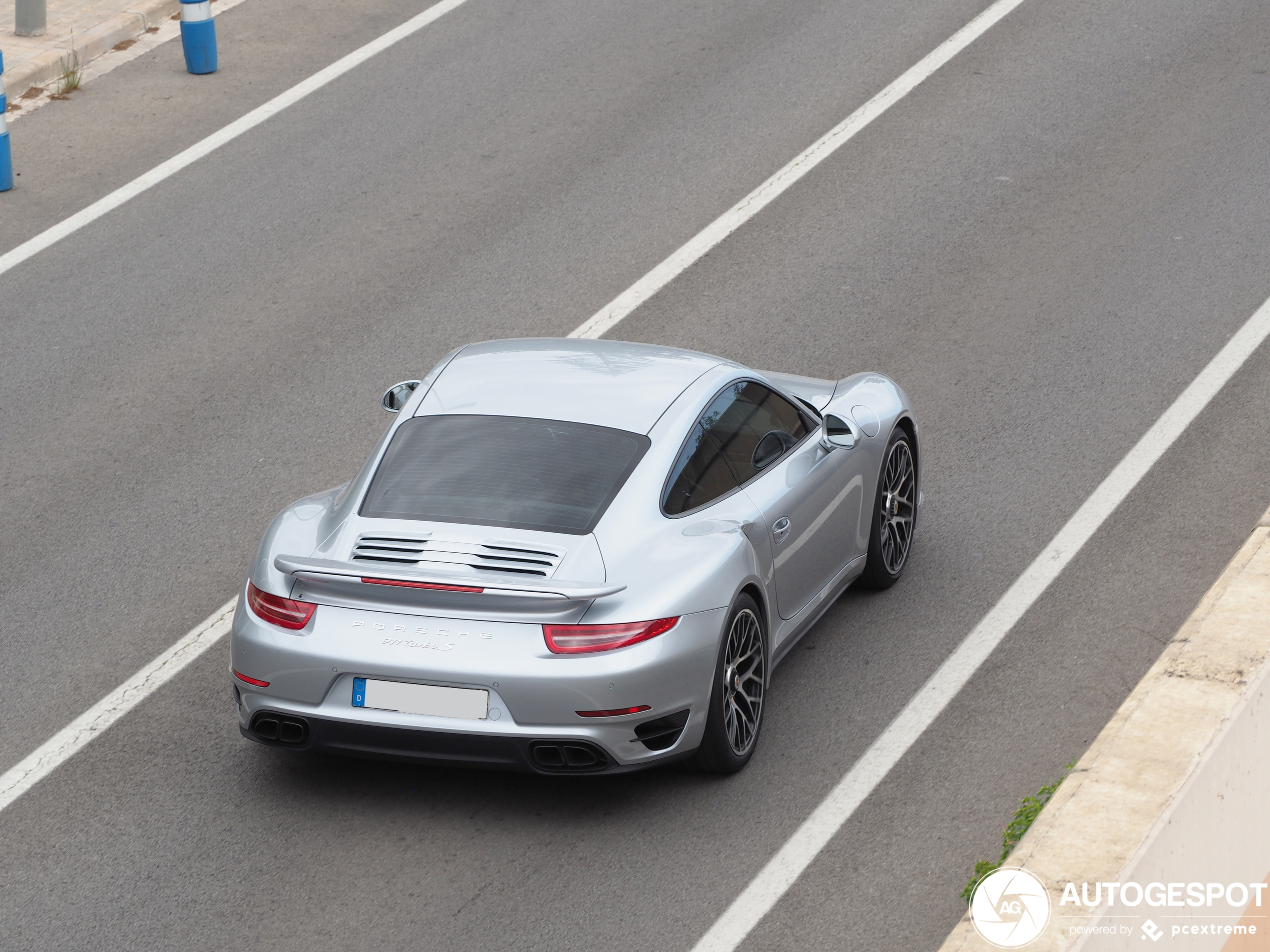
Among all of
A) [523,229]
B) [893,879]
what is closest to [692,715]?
[893,879]

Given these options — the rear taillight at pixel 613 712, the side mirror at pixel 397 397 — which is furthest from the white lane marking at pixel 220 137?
the rear taillight at pixel 613 712

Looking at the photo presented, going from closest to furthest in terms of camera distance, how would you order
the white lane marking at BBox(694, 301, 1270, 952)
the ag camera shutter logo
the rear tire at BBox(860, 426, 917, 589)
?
the ag camera shutter logo, the white lane marking at BBox(694, 301, 1270, 952), the rear tire at BBox(860, 426, 917, 589)

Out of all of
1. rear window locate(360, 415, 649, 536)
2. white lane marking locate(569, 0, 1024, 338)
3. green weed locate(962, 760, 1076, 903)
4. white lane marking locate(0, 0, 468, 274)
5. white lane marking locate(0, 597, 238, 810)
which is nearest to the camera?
A: green weed locate(962, 760, 1076, 903)

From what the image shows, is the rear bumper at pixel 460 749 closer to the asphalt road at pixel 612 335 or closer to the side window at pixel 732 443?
the asphalt road at pixel 612 335

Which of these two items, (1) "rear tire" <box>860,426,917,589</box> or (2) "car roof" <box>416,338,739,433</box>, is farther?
(1) "rear tire" <box>860,426,917,589</box>

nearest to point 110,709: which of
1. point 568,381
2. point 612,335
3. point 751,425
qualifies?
point 568,381

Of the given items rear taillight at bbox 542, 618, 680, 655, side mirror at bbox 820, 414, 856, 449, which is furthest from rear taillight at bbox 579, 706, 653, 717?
side mirror at bbox 820, 414, 856, 449

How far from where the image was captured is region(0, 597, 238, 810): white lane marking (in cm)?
686

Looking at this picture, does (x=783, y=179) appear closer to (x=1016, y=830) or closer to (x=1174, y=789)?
(x=1016, y=830)

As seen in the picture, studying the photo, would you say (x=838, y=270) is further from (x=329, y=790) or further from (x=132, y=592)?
(x=329, y=790)

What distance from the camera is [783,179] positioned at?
1341cm

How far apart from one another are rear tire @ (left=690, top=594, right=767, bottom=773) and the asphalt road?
136 millimetres

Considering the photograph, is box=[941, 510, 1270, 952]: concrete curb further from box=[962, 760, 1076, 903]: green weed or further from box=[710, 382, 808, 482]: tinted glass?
box=[710, 382, 808, 482]: tinted glass

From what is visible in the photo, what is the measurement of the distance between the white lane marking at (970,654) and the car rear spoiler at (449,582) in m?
1.19
